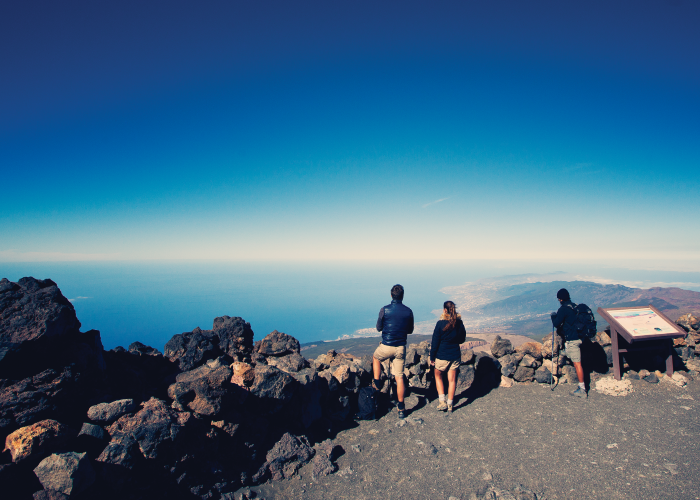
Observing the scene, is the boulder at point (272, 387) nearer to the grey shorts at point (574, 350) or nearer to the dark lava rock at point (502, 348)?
the dark lava rock at point (502, 348)

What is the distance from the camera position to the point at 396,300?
6344 mm

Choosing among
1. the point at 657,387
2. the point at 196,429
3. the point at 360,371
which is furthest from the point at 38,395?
the point at 657,387

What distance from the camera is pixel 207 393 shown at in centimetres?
455

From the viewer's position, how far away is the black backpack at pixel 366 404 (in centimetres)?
630

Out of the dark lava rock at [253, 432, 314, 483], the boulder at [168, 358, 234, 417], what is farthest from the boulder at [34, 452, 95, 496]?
the dark lava rock at [253, 432, 314, 483]

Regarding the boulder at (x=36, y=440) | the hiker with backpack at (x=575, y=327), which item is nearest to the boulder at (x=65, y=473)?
the boulder at (x=36, y=440)

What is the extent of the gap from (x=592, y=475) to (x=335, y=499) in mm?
3802

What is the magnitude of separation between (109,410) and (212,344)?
2200mm

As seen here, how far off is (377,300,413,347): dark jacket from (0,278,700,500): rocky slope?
4.13 feet

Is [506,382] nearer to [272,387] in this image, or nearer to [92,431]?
[272,387]

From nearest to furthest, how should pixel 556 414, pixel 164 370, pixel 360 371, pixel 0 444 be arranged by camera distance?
pixel 0 444 < pixel 164 370 < pixel 556 414 < pixel 360 371

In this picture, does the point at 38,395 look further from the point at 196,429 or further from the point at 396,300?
the point at 396,300

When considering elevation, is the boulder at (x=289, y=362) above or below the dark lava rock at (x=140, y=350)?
below

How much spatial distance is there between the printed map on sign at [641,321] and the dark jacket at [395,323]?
18.4 feet
